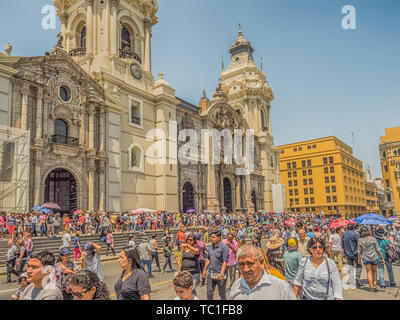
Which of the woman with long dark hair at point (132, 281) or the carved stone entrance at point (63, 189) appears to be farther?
the carved stone entrance at point (63, 189)

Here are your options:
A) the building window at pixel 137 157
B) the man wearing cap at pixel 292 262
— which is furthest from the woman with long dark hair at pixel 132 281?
the building window at pixel 137 157

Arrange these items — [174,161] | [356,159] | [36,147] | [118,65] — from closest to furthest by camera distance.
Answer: [36,147], [118,65], [174,161], [356,159]

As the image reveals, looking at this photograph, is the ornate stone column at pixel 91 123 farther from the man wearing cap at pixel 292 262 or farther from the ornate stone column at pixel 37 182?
the man wearing cap at pixel 292 262

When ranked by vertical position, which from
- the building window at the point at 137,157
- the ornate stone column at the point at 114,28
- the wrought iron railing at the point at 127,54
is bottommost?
the building window at the point at 137,157

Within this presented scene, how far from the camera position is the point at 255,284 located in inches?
120

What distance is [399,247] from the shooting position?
11023 mm

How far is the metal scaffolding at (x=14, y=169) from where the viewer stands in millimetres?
18516

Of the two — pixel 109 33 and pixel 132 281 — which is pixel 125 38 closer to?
pixel 109 33

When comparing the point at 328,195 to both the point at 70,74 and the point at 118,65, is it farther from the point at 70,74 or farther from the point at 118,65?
the point at 70,74

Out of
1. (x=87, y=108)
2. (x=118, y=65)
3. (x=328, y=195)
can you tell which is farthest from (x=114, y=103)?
(x=328, y=195)

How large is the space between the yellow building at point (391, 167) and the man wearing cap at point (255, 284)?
89.2m

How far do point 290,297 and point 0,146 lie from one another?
2024 centimetres

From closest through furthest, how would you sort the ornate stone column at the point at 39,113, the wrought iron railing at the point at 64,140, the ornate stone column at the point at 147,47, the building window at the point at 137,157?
the ornate stone column at the point at 39,113 < the wrought iron railing at the point at 64,140 < the building window at the point at 137,157 < the ornate stone column at the point at 147,47

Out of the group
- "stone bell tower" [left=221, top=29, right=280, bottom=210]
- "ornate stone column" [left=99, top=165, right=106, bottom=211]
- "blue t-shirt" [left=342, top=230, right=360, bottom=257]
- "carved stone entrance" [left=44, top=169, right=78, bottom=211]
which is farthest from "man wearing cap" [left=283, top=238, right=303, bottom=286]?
"stone bell tower" [left=221, top=29, right=280, bottom=210]
